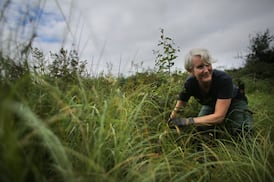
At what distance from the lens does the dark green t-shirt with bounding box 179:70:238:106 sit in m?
2.65

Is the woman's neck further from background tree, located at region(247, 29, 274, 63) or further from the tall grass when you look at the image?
background tree, located at region(247, 29, 274, 63)

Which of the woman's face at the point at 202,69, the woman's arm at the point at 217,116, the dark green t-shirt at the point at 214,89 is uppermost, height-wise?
the woman's face at the point at 202,69

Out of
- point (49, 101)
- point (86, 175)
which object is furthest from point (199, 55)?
point (86, 175)

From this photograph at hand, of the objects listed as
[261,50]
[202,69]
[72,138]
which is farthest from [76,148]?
[261,50]

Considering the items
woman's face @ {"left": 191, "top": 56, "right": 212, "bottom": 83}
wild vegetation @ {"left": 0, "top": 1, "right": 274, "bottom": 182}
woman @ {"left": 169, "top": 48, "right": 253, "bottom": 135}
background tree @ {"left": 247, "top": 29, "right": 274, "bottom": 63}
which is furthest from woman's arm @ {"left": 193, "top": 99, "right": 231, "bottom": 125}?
background tree @ {"left": 247, "top": 29, "right": 274, "bottom": 63}

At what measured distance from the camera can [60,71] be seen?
1.93 m

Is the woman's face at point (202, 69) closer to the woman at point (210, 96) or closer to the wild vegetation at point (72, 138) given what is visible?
the woman at point (210, 96)

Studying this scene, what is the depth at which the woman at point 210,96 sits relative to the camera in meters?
2.57

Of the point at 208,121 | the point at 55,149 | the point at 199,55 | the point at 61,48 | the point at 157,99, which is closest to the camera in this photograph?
the point at 55,149

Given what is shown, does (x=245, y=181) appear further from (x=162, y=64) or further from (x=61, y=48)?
(x=162, y=64)

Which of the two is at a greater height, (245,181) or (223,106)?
(223,106)

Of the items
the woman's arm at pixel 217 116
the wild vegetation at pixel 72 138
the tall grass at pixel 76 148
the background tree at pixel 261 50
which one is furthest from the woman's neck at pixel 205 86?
the background tree at pixel 261 50

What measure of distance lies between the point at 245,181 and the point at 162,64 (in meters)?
2.31

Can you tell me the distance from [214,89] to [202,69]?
0.28 m
